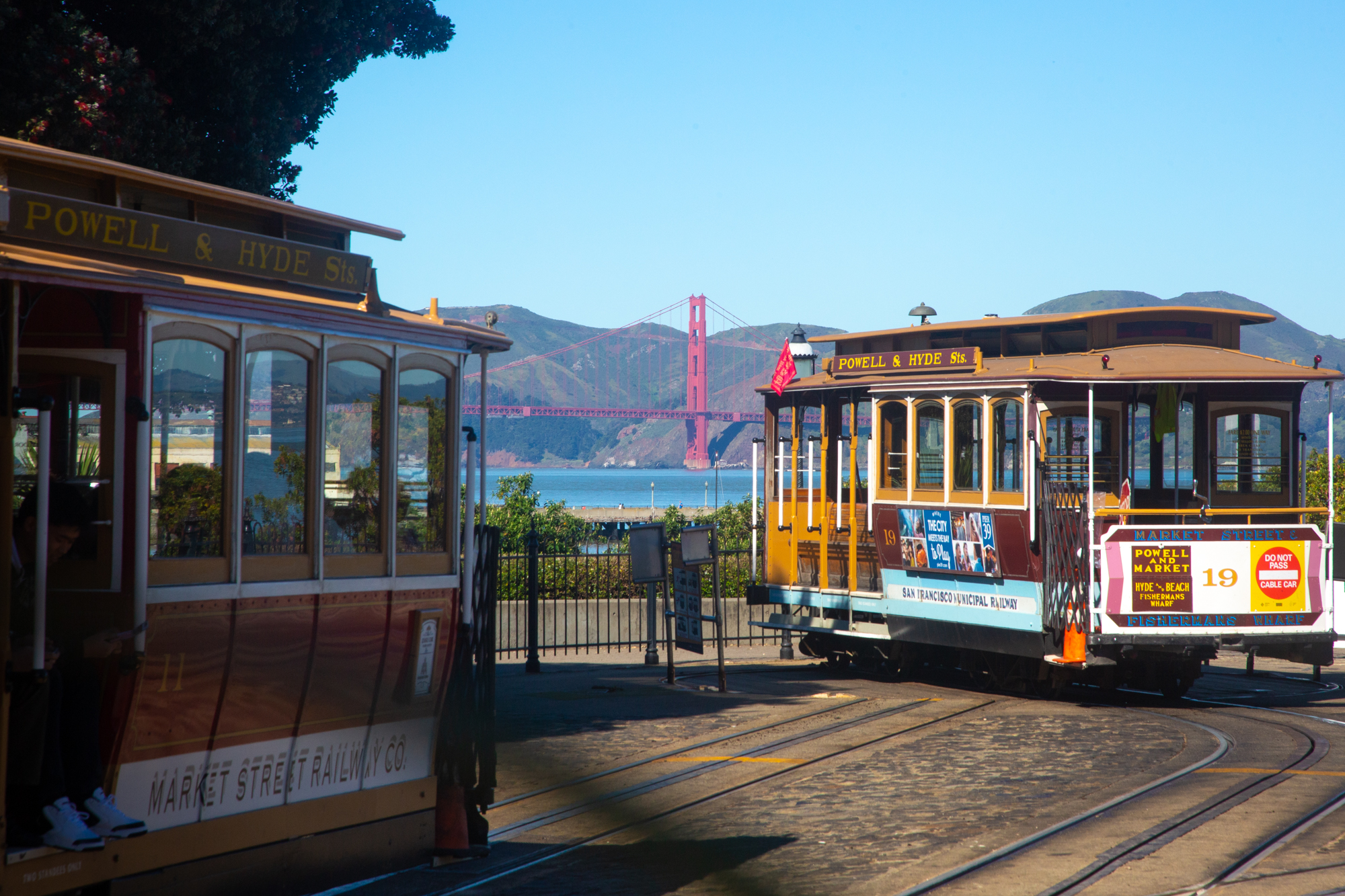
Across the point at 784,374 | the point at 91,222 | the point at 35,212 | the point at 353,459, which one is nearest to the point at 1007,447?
the point at 784,374

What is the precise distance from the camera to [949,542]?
14883 millimetres

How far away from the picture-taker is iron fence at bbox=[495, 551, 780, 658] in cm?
1897

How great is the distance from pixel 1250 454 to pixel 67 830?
42.2ft

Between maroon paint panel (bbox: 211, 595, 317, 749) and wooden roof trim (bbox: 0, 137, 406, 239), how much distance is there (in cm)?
200

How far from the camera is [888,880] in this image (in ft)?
22.4

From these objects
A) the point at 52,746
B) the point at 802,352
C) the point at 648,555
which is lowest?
the point at 52,746

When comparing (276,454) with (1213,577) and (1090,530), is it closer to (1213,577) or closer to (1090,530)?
(1090,530)

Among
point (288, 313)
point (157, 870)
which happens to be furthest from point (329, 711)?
point (288, 313)

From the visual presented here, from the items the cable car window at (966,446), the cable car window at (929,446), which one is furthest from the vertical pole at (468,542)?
the cable car window at (929,446)

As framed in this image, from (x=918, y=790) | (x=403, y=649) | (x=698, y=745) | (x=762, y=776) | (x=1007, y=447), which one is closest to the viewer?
(x=403, y=649)

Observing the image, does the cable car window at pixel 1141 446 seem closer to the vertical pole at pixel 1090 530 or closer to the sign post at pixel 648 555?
the vertical pole at pixel 1090 530

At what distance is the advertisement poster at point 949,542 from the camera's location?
1440 cm

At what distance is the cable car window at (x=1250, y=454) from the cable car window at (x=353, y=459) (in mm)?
10631

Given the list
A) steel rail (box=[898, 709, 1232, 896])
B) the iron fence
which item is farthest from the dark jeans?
the iron fence
